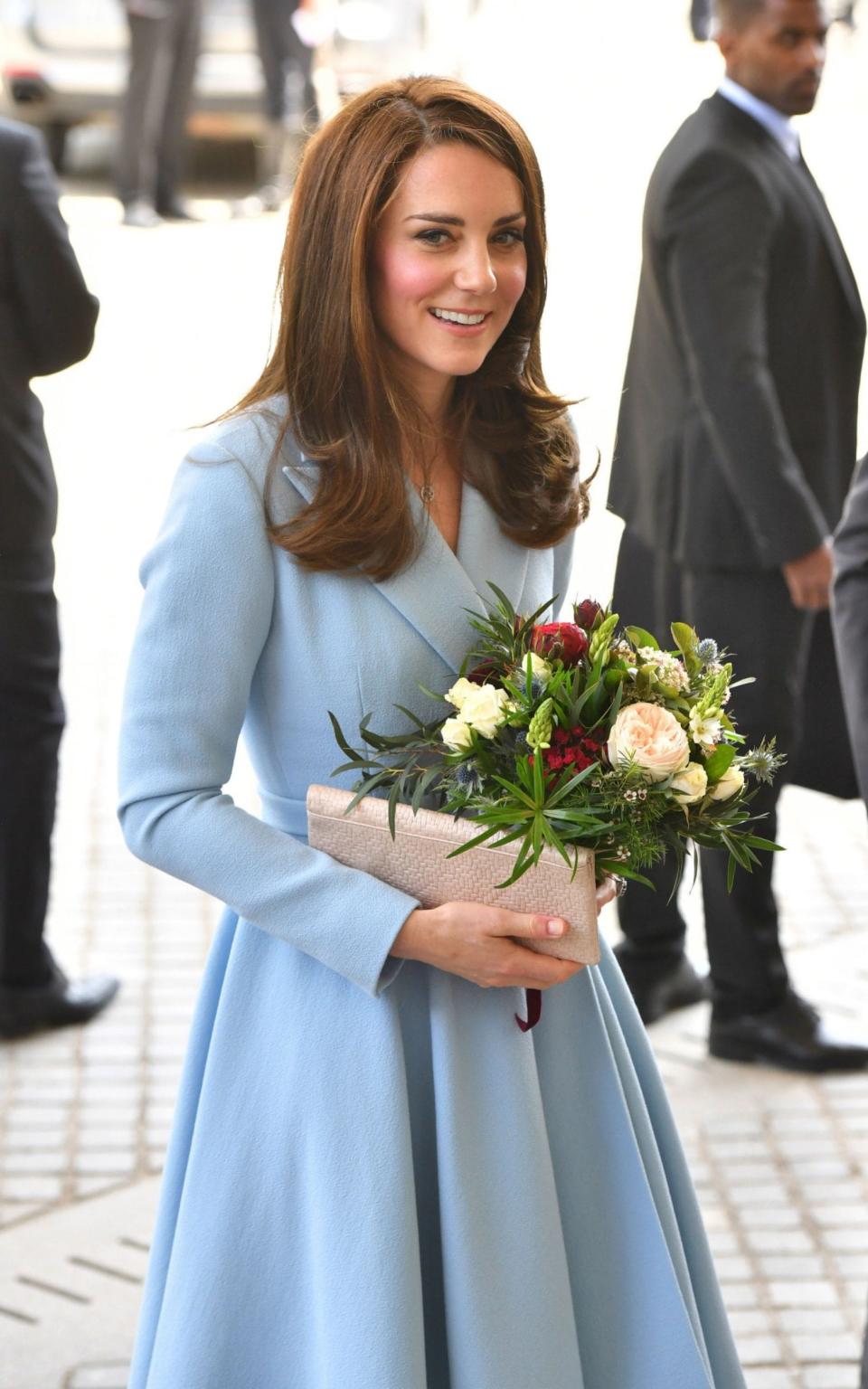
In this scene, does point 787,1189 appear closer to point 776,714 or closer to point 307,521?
point 776,714

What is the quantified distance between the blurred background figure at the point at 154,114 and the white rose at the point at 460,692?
12.5ft

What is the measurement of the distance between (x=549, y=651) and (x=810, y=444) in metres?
2.28

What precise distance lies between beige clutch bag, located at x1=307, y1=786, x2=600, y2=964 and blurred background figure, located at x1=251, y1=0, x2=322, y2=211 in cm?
426

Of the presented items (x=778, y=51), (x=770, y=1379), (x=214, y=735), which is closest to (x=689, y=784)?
(x=214, y=735)

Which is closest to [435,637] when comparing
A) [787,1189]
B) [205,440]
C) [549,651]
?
[549,651]

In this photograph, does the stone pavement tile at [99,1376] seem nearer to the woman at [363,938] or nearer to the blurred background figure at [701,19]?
the woman at [363,938]

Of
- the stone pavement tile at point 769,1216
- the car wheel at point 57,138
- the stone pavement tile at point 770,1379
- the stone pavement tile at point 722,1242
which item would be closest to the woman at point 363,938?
the stone pavement tile at point 770,1379

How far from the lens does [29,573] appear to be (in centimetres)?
388

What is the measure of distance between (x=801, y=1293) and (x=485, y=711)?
1976 mm

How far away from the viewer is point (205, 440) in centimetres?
201

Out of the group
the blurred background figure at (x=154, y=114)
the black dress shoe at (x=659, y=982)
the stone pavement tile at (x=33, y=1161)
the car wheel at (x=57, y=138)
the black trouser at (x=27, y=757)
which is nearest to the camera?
the stone pavement tile at (x=33, y=1161)

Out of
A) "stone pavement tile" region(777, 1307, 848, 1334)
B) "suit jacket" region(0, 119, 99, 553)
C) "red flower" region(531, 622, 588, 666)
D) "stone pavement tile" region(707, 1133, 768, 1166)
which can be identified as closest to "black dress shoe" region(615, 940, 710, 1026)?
"stone pavement tile" region(707, 1133, 768, 1166)

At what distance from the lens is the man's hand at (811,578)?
4.00m

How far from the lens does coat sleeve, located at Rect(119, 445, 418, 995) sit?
1.96 m
